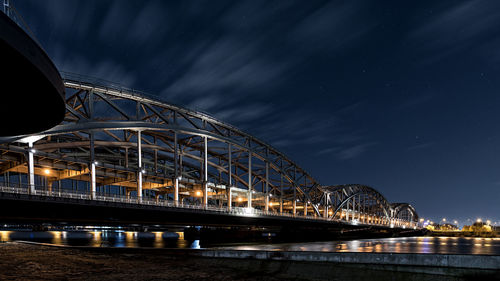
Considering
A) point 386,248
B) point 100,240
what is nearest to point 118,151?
point 100,240

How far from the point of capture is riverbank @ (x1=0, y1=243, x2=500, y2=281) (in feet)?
31.9

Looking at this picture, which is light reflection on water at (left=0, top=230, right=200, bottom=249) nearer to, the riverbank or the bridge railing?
the bridge railing

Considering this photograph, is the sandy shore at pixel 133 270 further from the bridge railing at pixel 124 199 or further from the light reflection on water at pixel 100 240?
the light reflection on water at pixel 100 240

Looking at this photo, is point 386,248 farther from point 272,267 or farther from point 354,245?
point 272,267

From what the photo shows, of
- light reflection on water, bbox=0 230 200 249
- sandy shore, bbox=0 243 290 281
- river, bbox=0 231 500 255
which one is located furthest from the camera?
light reflection on water, bbox=0 230 200 249

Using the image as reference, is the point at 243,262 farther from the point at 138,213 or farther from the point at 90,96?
the point at 90,96

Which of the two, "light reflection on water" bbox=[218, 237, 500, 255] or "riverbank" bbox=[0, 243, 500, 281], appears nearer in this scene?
"riverbank" bbox=[0, 243, 500, 281]

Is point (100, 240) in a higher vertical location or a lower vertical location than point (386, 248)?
lower

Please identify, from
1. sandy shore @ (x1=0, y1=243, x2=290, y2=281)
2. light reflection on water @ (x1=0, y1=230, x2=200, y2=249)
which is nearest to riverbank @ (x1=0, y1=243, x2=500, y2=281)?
sandy shore @ (x1=0, y1=243, x2=290, y2=281)

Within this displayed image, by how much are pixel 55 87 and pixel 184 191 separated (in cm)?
6839

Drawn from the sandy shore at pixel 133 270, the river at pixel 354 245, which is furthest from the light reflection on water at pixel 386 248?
the sandy shore at pixel 133 270

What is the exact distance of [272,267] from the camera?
13.0 metres

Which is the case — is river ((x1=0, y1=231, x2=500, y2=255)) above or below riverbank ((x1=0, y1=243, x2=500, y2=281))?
below

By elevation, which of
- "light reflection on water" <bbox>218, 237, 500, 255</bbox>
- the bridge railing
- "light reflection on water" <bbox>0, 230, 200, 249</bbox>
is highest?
the bridge railing
